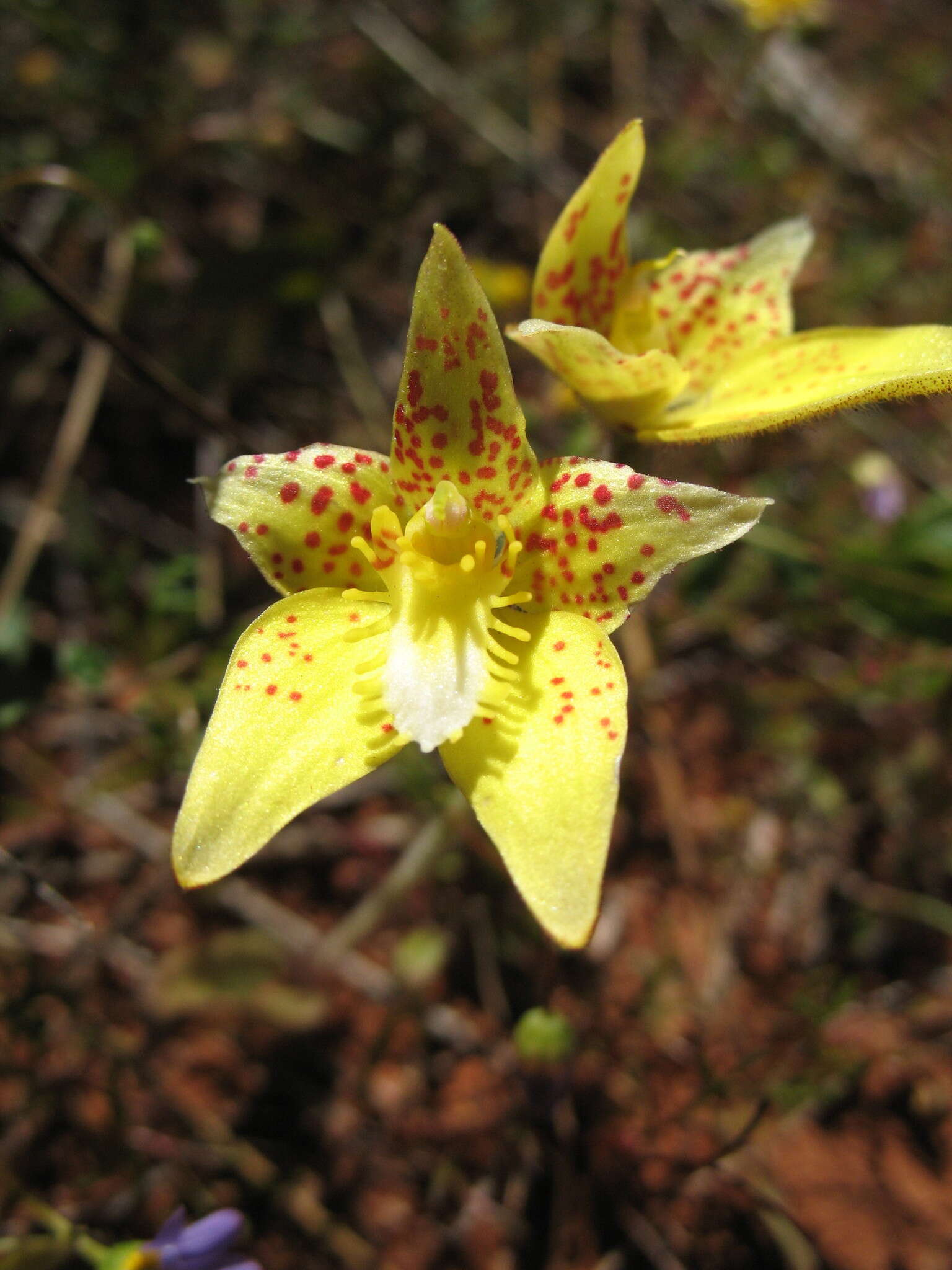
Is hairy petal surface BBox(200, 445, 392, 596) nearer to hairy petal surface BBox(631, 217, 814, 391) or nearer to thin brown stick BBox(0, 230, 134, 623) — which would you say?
hairy petal surface BBox(631, 217, 814, 391)

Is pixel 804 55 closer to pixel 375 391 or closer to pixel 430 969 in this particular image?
pixel 375 391

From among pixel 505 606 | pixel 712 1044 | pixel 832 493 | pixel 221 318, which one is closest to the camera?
pixel 505 606

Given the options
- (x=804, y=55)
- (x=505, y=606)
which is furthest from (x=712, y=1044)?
(x=804, y=55)

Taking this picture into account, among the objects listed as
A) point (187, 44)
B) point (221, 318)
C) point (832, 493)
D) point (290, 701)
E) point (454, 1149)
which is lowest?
point (454, 1149)

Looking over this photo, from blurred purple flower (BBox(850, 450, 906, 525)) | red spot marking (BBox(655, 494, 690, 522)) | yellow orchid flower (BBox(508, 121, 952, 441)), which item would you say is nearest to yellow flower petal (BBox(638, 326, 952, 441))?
yellow orchid flower (BBox(508, 121, 952, 441))

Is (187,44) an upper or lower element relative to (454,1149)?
upper

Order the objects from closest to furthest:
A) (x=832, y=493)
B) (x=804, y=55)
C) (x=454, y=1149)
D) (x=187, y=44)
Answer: (x=454, y=1149) → (x=832, y=493) → (x=187, y=44) → (x=804, y=55)

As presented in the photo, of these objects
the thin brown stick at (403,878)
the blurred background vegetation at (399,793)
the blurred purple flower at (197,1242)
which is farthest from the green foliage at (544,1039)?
the blurred purple flower at (197,1242)
